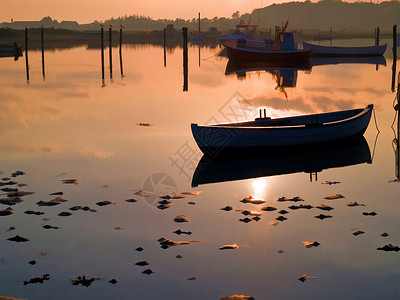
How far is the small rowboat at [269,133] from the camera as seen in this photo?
686 inches

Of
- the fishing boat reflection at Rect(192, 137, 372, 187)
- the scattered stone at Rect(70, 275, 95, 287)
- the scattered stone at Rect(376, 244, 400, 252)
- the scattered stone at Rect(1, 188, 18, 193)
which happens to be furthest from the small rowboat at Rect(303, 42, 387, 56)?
the scattered stone at Rect(70, 275, 95, 287)

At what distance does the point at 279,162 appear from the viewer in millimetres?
17828

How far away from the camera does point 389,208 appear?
13266 millimetres

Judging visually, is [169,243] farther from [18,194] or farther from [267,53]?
[267,53]

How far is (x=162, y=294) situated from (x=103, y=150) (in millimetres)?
10710

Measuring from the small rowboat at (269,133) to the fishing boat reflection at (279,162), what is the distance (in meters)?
0.28

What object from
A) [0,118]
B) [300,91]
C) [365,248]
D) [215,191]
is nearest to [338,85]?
[300,91]

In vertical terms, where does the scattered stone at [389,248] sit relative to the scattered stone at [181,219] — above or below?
below

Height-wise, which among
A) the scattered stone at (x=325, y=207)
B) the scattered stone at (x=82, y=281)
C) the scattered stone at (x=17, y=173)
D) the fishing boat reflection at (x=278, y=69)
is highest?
the fishing boat reflection at (x=278, y=69)

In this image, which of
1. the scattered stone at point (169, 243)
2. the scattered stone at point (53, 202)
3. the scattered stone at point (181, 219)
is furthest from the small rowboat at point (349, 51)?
the scattered stone at point (169, 243)

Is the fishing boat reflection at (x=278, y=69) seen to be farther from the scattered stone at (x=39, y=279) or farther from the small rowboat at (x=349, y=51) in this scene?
the scattered stone at (x=39, y=279)

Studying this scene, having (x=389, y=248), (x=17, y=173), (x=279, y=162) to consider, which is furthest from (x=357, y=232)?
(x=17, y=173)

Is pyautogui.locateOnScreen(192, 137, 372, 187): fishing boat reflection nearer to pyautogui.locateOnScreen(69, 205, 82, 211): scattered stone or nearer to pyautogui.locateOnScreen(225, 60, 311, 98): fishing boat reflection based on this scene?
A: pyautogui.locateOnScreen(69, 205, 82, 211): scattered stone

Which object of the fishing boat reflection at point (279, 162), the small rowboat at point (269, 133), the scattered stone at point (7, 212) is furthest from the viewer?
the small rowboat at point (269, 133)
